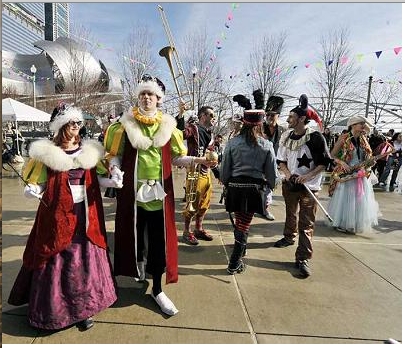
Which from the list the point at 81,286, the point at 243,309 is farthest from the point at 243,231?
the point at 81,286

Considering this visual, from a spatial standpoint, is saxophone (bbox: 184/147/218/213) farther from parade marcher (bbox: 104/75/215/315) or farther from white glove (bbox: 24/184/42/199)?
white glove (bbox: 24/184/42/199)

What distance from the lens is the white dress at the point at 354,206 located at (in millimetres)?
4953

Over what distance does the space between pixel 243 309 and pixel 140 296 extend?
96 centimetres

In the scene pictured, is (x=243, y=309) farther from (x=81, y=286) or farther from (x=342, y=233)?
(x=342, y=233)

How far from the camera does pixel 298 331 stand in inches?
93.1

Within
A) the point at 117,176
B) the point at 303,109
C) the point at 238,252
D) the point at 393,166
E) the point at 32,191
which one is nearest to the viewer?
the point at 32,191

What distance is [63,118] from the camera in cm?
237

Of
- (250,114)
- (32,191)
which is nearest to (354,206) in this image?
(250,114)

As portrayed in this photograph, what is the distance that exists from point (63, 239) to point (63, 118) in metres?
0.93

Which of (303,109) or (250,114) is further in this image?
(303,109)

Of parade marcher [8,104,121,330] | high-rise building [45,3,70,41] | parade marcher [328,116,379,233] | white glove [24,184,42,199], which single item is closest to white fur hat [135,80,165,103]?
parade marcher [8,104,121,330]

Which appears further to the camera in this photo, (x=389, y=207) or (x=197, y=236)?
(x=389, y=207)

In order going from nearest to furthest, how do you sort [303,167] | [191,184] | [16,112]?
[303,167], [191,184], [16,112]

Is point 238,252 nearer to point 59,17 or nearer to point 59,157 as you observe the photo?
point 59,157
